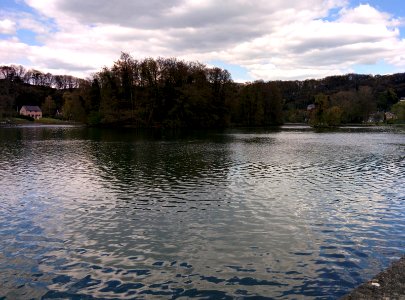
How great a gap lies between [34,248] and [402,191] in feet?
70.1

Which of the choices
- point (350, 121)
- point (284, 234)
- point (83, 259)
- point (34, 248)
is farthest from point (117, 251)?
point (350, 121)

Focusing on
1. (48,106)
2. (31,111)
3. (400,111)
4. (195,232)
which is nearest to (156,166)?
(195,232)

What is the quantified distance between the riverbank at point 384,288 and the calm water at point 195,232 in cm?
95

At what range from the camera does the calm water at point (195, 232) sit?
407 inches

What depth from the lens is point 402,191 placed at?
22.6 metres

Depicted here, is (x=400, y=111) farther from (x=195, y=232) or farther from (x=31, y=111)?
(x=31, y=111)

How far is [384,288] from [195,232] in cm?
778

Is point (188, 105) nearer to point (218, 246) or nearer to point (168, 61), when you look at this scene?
point (168, 61)

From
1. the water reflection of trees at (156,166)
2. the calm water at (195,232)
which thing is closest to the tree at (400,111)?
the water reflection of trees at (156,166)

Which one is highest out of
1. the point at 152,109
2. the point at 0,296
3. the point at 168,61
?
the point at 168,61

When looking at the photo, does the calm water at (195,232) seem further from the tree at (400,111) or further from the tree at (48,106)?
the tree at (48,106)

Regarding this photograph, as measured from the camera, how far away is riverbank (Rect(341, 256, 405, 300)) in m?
8.36

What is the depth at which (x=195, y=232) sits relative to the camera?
14.9 metres

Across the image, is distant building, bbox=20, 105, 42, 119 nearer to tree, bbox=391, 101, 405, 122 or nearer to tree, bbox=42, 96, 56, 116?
tree, bbox=42, 96, 56, 116
